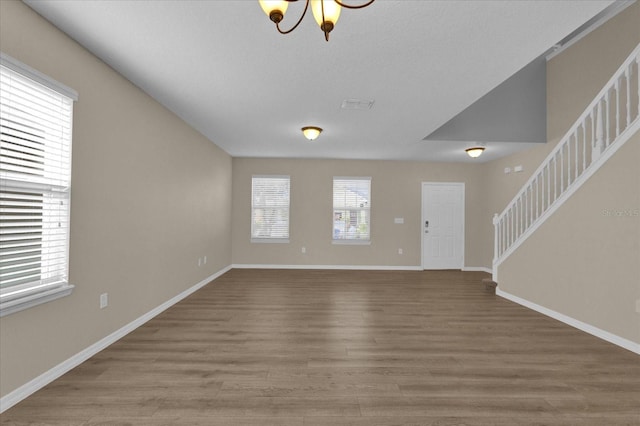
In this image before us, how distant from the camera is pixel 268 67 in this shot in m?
2.95

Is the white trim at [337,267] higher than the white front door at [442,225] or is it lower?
lower

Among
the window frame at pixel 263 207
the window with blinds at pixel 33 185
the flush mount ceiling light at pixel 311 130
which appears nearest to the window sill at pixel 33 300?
the window with blinds at pixel 33 185

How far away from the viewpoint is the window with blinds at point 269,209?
24.7ft

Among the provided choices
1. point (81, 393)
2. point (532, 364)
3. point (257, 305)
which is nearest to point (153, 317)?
point (257, 305)

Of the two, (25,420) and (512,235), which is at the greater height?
(512,235)

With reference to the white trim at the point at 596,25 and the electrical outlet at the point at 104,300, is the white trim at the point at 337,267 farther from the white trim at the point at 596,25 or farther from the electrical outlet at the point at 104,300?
the white trim at the point at 596,25

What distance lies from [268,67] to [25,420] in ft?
10.2

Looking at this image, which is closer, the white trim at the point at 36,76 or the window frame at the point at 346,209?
the white trim at the point at 36,76

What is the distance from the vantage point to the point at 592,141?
3566 millimetres

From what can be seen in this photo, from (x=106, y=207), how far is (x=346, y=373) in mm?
2644

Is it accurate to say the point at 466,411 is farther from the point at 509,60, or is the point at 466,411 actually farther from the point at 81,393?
the point at 509,60

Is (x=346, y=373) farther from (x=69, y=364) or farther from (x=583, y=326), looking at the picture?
(x=583, y=326)

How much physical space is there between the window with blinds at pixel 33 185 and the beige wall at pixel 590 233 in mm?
5084

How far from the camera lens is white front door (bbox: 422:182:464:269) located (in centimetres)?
764
